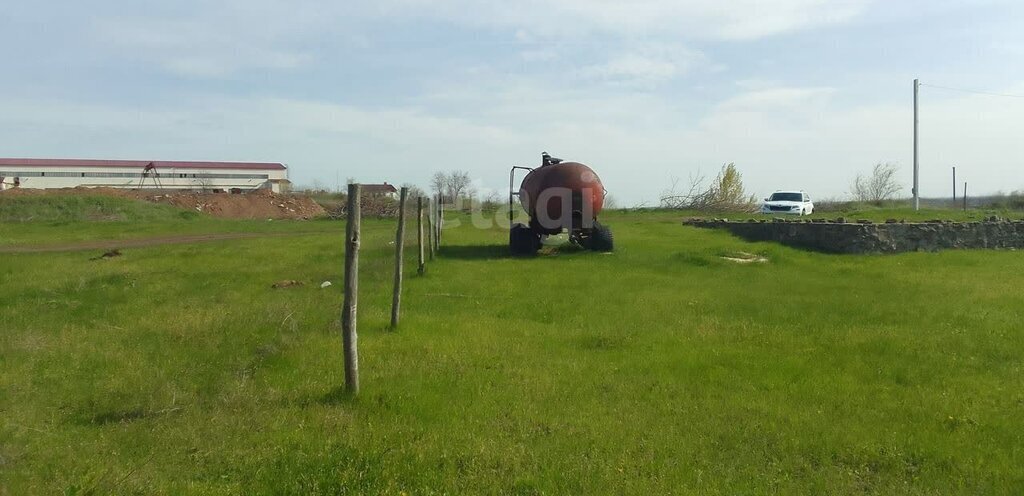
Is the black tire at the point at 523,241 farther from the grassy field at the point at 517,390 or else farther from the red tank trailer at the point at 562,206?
the grassy field at the point at 517,390

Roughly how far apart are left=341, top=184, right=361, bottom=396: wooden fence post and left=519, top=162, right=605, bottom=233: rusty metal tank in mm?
12044

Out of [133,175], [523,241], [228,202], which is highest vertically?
[133,175]

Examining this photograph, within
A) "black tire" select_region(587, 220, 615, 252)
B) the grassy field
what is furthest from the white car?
the grassy field

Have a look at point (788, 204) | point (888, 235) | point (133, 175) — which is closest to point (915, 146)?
point (788, 204)

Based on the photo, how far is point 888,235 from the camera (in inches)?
749

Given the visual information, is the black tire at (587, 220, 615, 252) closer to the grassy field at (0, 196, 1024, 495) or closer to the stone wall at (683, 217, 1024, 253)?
the stone wall at (683, 217, 1024, 253)

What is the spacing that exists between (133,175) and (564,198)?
60.6 metres

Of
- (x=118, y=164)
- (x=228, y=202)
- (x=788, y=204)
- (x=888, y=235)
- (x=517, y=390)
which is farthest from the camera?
(x=118, y=164)

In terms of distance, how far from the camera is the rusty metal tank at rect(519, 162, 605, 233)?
A: 1853 cm

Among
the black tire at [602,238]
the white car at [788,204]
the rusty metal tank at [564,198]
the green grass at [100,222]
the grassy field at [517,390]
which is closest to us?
the grassy field at [517,390]

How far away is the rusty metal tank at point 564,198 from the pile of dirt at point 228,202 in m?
32.3

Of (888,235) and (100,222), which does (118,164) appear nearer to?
(100,222)

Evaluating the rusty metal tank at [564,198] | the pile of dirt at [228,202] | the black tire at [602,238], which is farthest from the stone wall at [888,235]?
the pile of dirt at [228,202]

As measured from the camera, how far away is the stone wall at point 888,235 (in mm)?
18688
